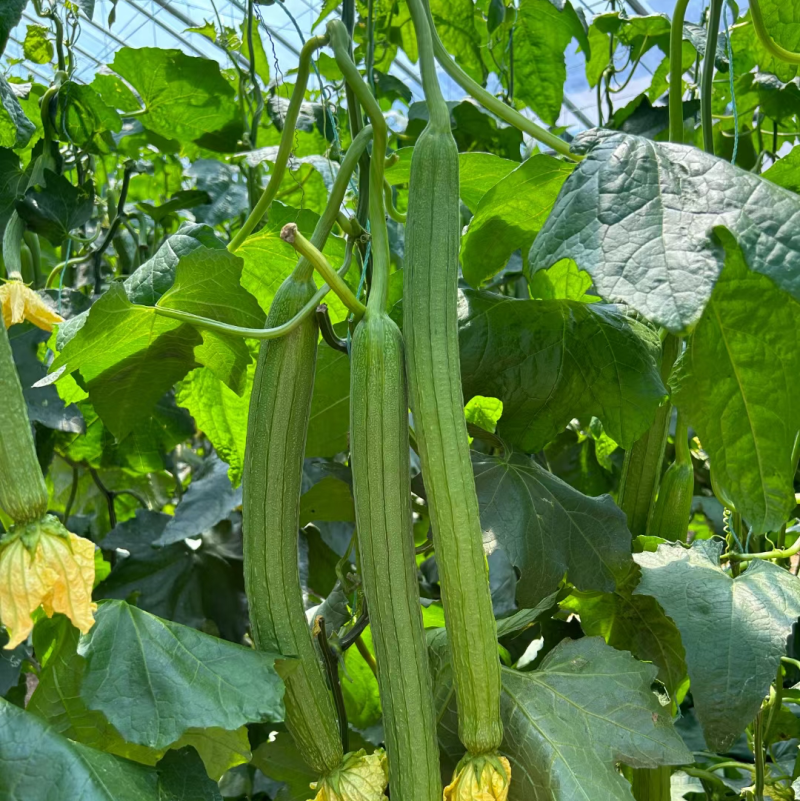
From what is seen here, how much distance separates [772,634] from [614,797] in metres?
0.20

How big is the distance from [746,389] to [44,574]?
0.55 metres

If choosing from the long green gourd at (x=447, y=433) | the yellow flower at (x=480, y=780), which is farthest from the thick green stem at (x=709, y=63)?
the yellow flower at (x=480, y=780)

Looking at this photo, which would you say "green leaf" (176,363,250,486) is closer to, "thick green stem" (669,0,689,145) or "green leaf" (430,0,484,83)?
"thick green stem" (669,0,689,145)

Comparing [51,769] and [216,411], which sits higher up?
[216,411]

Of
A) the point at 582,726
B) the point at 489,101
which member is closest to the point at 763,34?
the point at 489,101

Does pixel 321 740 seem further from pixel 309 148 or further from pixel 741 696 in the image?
pixel 309 148

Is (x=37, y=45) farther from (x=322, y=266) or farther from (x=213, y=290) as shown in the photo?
(x=322, y=266)

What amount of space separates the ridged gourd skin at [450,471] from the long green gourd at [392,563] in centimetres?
2

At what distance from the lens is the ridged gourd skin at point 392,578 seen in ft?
1.78

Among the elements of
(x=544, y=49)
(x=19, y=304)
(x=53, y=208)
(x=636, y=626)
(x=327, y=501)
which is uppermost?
(x=544, y=49)

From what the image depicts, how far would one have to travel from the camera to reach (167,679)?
581 millimetres

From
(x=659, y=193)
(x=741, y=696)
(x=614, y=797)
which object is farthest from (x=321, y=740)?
(x=659, y=193)

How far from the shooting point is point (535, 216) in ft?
2.85

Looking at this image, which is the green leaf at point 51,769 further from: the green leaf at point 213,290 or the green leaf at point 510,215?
the green leaf at point 510,215
